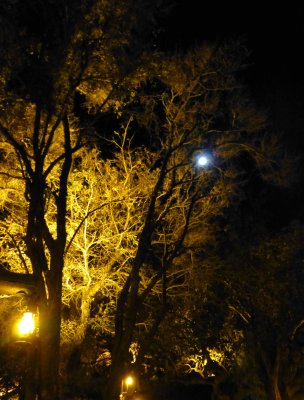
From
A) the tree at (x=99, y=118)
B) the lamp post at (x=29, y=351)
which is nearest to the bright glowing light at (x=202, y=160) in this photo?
the tree at (x=99, y=118)

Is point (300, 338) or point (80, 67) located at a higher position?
point (80, 67)

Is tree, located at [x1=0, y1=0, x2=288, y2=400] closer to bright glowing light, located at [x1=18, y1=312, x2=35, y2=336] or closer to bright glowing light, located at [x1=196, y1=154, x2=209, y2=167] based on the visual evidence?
bright glowing light, located at [x1=196, y1=154, x2=209, y2=167]

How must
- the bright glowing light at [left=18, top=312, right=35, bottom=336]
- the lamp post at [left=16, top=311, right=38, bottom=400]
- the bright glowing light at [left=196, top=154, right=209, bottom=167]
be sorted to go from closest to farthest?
1. the lamp post at [left=16, top=311, right=38, bottom=400]
2. the bright glowing light at [left=18, top=312, right=35, bottom=336]
3. the bright glowing light at [left=196, top=154, right=209, bottom=167]

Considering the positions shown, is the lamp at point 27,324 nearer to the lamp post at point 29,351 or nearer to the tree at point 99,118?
the lamp post at point 29,351

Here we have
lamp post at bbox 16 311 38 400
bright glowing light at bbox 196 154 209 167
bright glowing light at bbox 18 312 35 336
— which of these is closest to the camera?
lamp post at bbox 16 311 38 400

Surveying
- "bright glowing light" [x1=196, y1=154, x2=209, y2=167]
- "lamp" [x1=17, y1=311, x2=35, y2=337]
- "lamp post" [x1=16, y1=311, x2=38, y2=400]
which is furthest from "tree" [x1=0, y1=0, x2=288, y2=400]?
"lamp" [x1=17, y1=311, x2=35, y2=337]

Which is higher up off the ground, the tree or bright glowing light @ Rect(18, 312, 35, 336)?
the tree

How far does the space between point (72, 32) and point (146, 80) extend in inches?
86.0

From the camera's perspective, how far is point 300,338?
1866 cm

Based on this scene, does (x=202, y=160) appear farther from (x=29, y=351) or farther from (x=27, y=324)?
(x=29, y=351)

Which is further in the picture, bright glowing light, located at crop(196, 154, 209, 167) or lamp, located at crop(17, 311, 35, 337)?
bright glowing light, located at crop(196, 154, 209, 167)

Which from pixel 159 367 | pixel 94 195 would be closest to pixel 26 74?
pixel 94 195

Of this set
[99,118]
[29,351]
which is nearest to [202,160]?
[99,118]

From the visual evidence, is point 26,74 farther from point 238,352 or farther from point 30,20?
point 238,352
